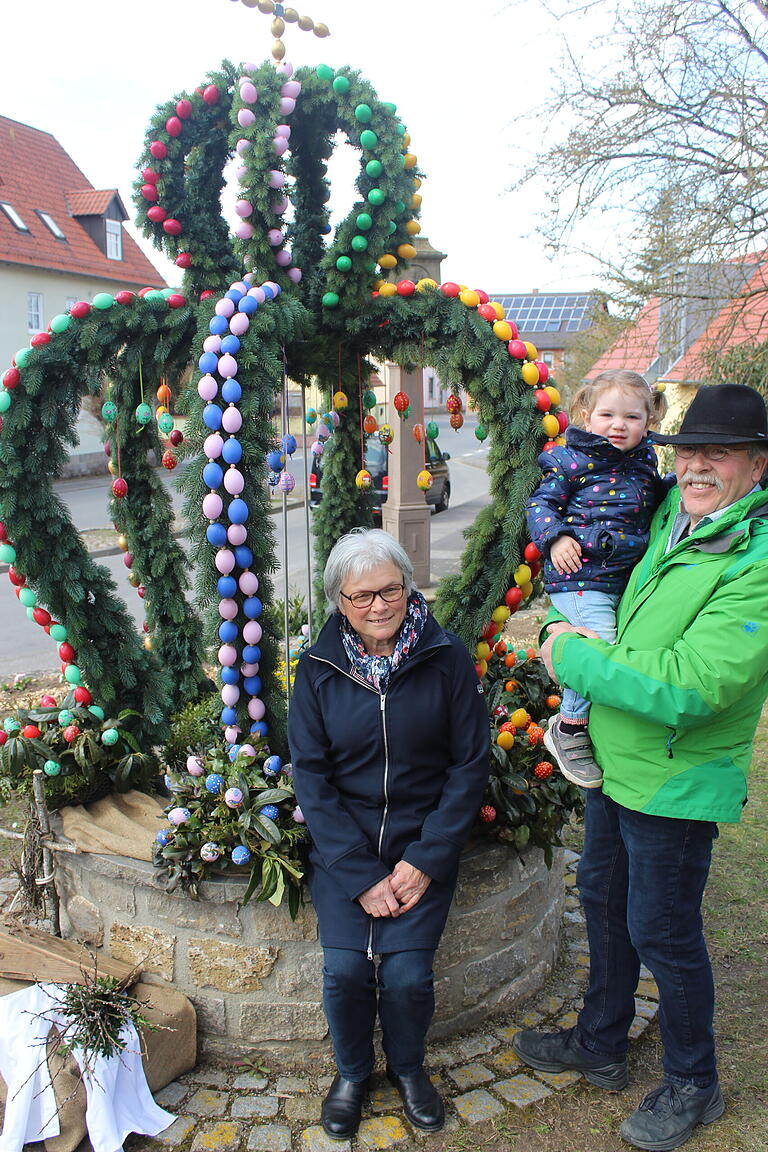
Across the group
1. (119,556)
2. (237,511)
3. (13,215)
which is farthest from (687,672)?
(13,215)

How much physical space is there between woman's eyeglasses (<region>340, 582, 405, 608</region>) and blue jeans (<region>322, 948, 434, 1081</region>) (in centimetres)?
94

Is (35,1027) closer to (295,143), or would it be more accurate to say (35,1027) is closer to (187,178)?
(187,178)

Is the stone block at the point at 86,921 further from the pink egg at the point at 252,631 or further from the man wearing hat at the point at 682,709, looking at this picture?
the man wearing hat at the point at 682,709

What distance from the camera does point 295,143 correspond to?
3.29 m

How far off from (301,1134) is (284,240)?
2.91 meters

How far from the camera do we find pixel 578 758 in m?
2.44

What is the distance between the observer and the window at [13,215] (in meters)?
21.6

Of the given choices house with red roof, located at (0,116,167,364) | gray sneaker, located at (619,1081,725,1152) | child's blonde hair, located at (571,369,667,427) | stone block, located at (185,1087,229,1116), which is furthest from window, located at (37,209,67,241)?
gray sneaker, located at (619,1081,725,1152)

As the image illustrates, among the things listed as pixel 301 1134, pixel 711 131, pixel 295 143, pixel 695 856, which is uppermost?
pixel 711 131

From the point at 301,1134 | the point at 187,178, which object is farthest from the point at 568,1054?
the point at 187,178

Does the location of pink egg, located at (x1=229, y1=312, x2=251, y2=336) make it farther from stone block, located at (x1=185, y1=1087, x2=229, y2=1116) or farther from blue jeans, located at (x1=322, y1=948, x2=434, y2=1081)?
stone block, located at (x1=185, y1=1087, x2=229, y2=1116)

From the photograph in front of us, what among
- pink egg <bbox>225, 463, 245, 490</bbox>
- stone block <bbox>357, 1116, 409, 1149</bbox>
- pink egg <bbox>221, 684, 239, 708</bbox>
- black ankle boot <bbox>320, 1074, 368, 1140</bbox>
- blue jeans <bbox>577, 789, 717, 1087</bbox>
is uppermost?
pink egg <bbox>225, 463, 245, 490</bbox>

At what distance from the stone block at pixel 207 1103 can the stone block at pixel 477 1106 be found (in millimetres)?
680

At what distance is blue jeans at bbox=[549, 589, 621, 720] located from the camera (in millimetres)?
2422
